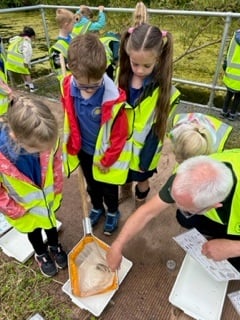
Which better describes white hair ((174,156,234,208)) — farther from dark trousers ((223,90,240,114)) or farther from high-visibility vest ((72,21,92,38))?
high-visibility vest ((72,21,92,38))

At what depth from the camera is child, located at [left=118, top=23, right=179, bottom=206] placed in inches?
55.9

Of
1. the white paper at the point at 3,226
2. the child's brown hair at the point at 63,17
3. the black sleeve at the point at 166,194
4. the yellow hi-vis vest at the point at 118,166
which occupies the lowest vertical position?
the white paper at the point at 3,226

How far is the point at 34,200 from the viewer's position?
136cm

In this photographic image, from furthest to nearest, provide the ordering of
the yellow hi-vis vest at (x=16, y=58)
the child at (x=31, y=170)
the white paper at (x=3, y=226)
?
1. the yellow hi-vis vest at (x=16, y=58)
2. the white paper at (x=3, y=226)
3. the child at (x=31, y=170)

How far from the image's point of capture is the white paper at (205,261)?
4.73ft

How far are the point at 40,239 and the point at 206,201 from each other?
1.00 metres

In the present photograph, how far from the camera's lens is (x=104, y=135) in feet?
5.00

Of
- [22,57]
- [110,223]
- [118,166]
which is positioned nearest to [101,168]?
[118,166]

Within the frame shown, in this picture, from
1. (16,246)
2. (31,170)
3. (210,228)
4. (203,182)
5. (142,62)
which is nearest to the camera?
(203,182)

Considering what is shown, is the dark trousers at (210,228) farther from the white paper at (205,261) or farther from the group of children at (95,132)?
the group of children at (95,132)

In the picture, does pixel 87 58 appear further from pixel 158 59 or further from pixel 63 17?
pixel 63 17

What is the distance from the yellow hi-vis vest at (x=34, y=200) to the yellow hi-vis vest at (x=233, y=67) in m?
2.28

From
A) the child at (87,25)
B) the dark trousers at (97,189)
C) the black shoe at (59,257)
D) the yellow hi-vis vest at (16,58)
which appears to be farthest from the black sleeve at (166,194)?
the yellow hi-vis vest at (16,58)

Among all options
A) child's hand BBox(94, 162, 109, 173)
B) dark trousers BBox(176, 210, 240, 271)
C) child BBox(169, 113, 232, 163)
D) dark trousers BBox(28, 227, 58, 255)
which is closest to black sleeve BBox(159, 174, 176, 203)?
child BBox(169, 113, 232, 163)
